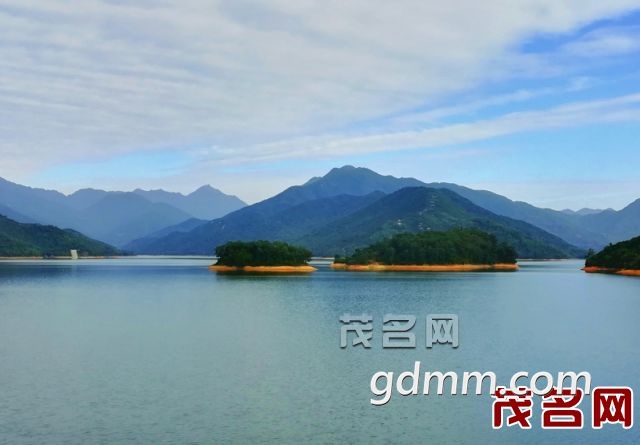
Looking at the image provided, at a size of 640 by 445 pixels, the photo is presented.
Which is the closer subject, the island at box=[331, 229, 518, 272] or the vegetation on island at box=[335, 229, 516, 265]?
the island at box=[331, 229, 518, 272]

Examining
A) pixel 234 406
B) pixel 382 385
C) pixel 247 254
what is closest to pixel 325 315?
pixel 382 385

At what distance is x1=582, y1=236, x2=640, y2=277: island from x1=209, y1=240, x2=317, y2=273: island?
66972 millimetres

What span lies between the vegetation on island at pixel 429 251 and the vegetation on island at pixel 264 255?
880 inches

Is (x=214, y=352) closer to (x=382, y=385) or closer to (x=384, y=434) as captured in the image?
(x=382, y=385)

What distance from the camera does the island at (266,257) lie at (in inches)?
5979

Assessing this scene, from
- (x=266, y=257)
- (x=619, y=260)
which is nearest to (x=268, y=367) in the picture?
(x=266, y=257)

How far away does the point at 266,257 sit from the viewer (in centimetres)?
15188

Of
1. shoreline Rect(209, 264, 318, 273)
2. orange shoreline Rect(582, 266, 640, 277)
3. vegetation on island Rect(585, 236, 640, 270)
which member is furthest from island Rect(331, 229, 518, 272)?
vegetation on island Rect(585, 236, 640, 270)

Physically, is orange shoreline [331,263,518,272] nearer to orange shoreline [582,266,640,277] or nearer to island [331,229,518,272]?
island [331,229,518,272]

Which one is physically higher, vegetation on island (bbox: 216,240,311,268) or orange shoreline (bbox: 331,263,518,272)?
vegetation on island (bbox: 216,240,311,268)

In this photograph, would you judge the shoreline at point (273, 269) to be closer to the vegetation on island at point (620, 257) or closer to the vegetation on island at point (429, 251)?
the vegetation on island at point (429, 251)

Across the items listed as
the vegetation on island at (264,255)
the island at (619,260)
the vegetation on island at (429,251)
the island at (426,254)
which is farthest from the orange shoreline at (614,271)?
the vegetation on island at (264,255)

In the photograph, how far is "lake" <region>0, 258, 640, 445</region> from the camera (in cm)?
2388

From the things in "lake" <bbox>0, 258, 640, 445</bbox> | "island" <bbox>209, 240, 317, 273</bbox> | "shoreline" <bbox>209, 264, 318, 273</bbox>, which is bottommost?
"lake" <bbox>0, 258, 640, 445</bbox>
